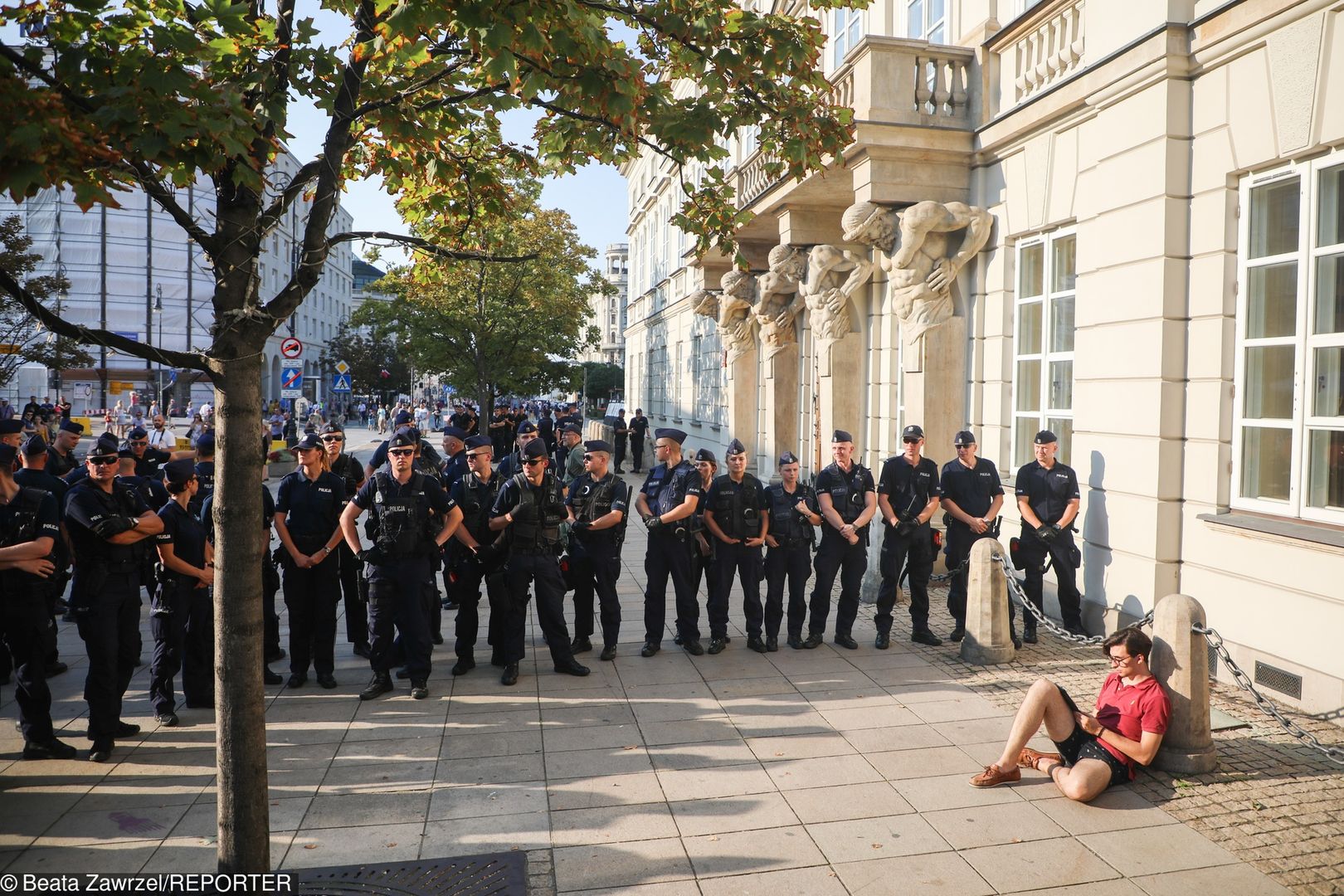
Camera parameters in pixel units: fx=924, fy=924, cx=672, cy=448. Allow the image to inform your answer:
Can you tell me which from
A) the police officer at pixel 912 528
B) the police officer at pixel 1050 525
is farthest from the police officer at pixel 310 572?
the police officer at pixel 1050 525

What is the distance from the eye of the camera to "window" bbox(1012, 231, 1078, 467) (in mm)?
9180

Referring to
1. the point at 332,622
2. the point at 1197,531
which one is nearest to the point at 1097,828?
the point at 1197,531

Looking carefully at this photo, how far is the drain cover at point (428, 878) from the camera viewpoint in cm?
404

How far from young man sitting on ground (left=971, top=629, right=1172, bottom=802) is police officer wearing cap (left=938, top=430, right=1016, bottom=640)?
3.17 m

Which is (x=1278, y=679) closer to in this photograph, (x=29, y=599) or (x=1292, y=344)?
(x=1292, y=344)

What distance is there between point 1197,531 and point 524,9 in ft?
20.5

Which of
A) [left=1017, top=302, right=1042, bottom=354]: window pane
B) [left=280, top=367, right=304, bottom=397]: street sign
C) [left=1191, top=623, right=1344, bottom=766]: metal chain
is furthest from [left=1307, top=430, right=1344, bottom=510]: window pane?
[left=280, top=367, right=304, bottom=397]: street sign

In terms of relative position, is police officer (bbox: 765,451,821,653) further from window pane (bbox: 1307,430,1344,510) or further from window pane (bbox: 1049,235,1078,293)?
window pane (bbox: 1307,430,1344,510)

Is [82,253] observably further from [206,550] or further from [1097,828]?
[1097,828]

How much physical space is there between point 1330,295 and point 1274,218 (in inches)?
31.2

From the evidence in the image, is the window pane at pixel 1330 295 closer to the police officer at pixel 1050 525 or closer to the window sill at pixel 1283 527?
the window sill at pixel 1283 527

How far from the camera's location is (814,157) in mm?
6426

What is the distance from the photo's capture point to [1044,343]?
373 inches

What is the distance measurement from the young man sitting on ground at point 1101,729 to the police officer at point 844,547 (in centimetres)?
299
